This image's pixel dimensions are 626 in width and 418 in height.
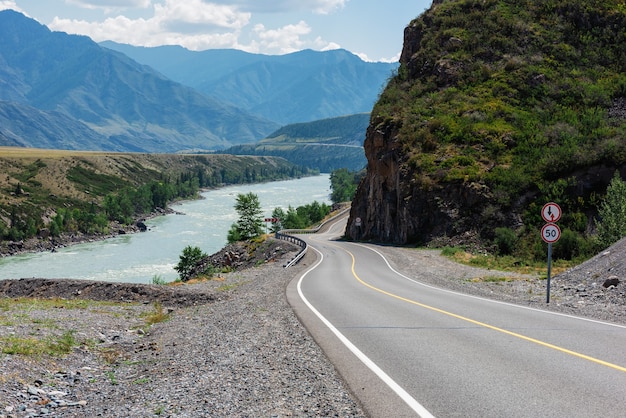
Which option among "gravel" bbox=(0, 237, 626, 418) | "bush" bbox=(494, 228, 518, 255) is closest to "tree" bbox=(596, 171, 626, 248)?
"gravel" bbox=(0, 237, 626, 418)

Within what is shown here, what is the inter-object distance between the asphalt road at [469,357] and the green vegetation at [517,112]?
54.1 feet

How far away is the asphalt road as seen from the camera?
6273 mm

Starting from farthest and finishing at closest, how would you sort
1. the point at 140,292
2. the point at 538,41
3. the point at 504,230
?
1. the point at 538,41
2. the point at 504,230
3. the point at 140,292

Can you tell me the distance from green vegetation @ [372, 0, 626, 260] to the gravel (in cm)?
1153

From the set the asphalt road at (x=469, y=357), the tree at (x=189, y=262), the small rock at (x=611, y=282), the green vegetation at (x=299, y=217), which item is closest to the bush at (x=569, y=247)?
the small rock at (x=611, y=282)

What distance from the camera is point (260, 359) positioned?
29.7 feet

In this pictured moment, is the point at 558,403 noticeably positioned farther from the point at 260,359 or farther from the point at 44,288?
the point at 44,288

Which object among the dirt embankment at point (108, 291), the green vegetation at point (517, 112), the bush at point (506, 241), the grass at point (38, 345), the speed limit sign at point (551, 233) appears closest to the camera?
the grass at point (38, 345)

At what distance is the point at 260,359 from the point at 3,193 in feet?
420

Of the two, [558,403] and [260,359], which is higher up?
[558,403]

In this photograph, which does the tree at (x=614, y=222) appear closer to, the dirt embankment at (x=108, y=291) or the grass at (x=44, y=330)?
the dirt embankment at (x=108, y=291)

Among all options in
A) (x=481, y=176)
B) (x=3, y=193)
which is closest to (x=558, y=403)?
(x=481, y=176)

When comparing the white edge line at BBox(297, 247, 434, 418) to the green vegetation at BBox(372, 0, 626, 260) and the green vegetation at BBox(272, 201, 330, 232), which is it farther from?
the green vegetation at BBox(272, 201, 330, 232)

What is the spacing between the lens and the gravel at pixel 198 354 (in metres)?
6.96
